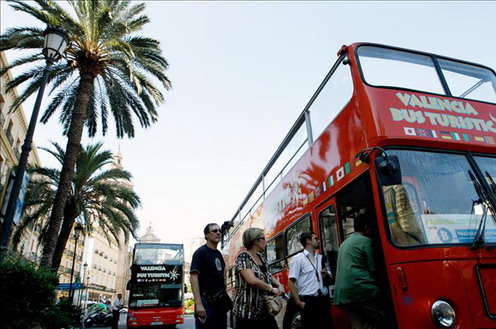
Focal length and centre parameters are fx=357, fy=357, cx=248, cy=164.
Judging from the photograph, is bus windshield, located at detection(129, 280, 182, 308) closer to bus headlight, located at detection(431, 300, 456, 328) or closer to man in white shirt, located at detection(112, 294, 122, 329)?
man in white shirt, located at detection(112, 294, 122, 329)

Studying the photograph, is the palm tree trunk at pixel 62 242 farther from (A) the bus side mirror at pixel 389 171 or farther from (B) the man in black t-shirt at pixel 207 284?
(A) the bus side mirror at pixel 389 171

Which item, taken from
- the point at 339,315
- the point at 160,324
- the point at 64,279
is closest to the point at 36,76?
the point at 160,324

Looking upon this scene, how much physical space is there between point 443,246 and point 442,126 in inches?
63.3

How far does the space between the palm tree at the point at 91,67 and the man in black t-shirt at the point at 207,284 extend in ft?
31.4

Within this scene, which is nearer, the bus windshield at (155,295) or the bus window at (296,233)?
the bus window at (296,233)

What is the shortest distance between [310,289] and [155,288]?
13.0m

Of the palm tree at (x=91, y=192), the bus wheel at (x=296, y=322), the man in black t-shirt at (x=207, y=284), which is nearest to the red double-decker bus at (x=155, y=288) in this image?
the palm tree at (x=91, y=192)

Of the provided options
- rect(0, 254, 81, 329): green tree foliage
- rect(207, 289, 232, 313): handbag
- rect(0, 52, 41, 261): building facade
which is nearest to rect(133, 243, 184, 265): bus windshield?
rect(0, 52, 41, 261): building facade

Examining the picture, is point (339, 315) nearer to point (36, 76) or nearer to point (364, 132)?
point (364, 132)

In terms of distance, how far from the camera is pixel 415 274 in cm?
331

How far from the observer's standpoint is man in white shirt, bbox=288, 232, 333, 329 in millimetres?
4238

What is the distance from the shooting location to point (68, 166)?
1240cm

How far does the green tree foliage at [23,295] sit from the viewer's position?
18.4ft

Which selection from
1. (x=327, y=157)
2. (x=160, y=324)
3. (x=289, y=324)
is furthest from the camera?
(x=160, y=324)
